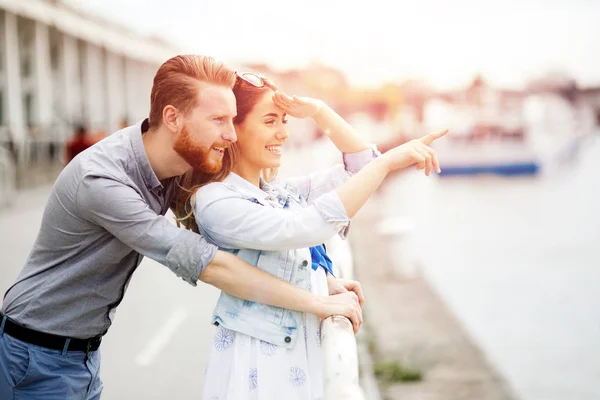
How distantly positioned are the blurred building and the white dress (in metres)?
19.9

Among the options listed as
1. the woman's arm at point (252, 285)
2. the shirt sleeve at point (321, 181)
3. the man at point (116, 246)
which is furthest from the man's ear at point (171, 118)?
the shirt sleeve at point (321, 181)

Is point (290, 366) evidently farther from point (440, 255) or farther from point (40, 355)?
point (440, 255)

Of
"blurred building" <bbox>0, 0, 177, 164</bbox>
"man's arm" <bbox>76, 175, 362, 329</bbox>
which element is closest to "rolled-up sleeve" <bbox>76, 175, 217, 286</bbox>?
"man's arm" <bbox>76, 175, 362, 329</bbox>

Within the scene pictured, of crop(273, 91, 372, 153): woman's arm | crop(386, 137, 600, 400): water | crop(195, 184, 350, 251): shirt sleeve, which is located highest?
crop(273, 91, 372, 153): woman's arm

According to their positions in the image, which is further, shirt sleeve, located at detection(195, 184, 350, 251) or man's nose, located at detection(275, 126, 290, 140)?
man's nose, located at detection(275, 126, 290, 140)

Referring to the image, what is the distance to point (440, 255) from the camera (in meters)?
20.0

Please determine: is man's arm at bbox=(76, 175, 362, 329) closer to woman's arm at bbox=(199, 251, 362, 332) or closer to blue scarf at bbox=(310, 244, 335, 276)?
woman's arm at bbox=(199, 251, 362, 332)

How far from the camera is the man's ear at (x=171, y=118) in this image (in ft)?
7.80

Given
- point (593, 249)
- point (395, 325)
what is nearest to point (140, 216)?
point (395, 325)

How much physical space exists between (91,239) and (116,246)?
0.08 metres

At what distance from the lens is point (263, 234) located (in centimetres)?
215

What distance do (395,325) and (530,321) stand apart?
4578 mm

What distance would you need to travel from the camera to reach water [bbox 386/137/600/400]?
9.51 metres

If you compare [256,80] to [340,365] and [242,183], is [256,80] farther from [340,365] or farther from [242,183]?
[340,365]
